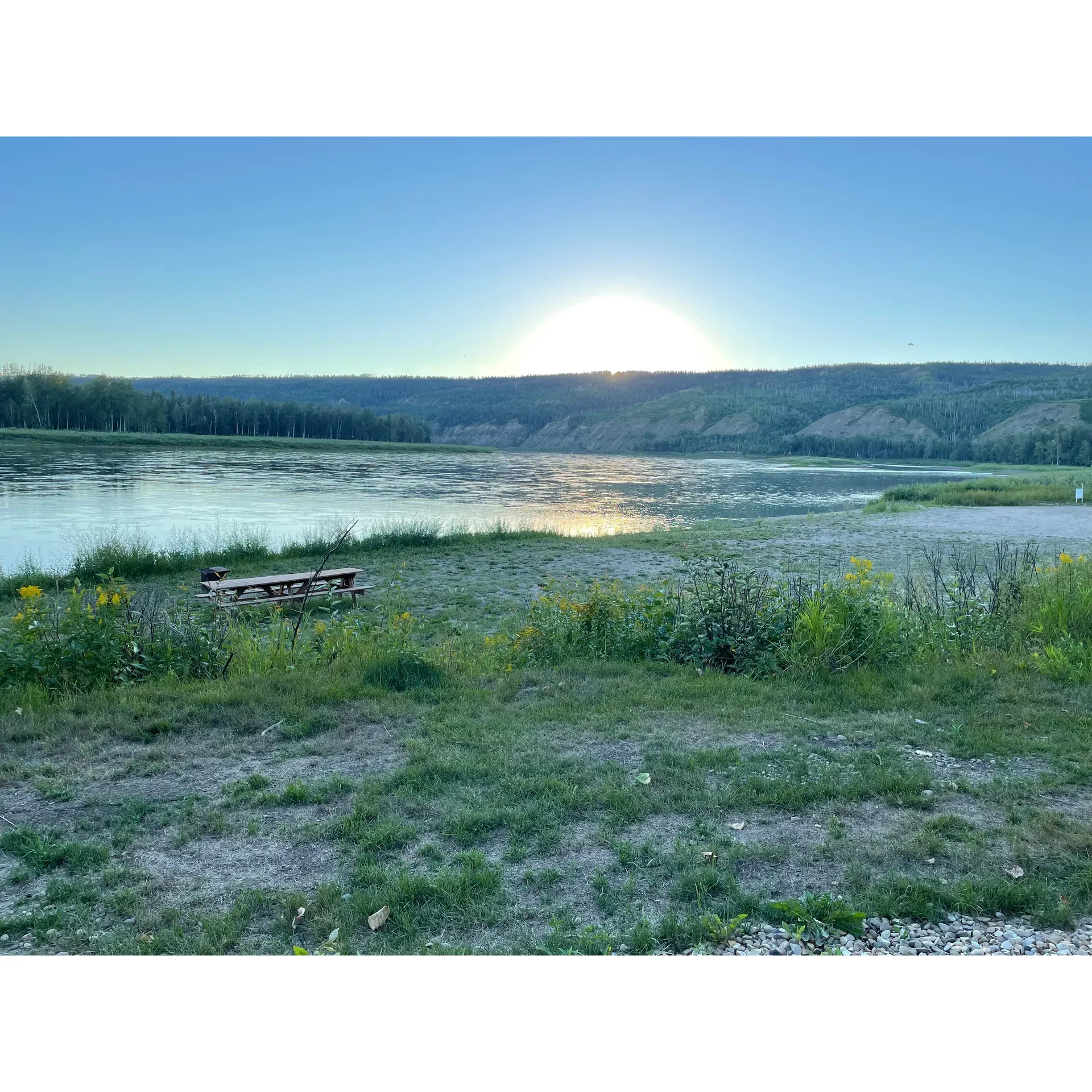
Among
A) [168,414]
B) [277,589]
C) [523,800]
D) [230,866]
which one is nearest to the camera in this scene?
[230,866]

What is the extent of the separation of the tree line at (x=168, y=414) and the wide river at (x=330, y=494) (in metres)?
16.6

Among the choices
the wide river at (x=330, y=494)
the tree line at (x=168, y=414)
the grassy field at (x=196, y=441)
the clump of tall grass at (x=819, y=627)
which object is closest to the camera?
the clump of tall grass at (x=819, y=627)

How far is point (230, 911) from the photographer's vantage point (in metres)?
2.92

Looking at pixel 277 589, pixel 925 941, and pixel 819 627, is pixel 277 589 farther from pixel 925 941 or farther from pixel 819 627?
pixel 925 941

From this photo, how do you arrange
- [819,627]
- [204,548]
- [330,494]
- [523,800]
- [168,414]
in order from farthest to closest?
[168,414], [330,494], [204,548], [819,627], [523,800]

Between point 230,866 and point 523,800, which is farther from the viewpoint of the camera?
point 523,800

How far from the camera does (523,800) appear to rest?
12.9 ft

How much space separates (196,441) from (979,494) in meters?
75.1

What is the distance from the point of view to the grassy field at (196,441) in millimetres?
68562

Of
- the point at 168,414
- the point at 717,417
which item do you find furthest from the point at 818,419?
the point at 168,414

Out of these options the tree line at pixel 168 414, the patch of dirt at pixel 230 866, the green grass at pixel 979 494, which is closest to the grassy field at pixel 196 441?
the tree line at pixel 168 414

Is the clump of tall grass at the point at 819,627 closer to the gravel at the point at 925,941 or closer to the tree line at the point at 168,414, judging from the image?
the gravel at the point at 925,941

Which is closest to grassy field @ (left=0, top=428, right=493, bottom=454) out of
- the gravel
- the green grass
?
the green grass

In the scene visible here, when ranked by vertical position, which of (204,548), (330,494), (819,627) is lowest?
(204,548)
